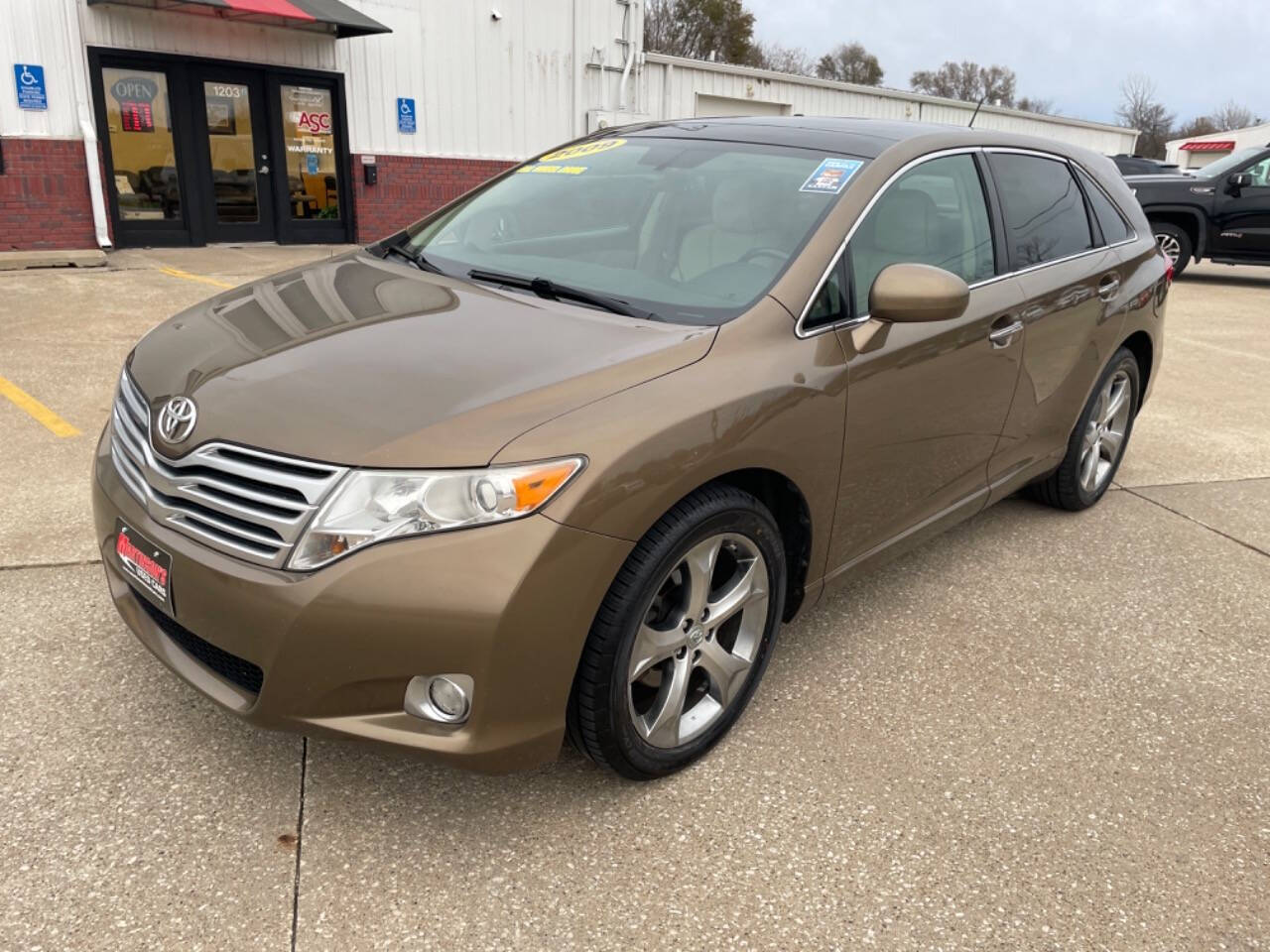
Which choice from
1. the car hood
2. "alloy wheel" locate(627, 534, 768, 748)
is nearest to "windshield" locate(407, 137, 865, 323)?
the car hood

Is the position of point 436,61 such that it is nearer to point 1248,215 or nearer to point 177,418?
point 1248,215

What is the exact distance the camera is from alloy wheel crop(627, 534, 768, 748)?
2406 mm

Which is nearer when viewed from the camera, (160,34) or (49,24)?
(49,24)

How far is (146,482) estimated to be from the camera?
2318 mm

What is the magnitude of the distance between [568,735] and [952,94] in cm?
6152

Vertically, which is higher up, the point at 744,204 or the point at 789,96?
the point at 789,96

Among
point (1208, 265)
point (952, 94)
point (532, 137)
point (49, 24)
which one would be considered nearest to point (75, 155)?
point (49, 24)

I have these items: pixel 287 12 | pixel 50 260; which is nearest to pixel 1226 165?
pixel 287 12

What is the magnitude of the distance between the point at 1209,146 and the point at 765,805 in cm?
5193

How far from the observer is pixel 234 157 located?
12648mm

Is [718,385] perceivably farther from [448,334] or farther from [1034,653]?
[1034,653]

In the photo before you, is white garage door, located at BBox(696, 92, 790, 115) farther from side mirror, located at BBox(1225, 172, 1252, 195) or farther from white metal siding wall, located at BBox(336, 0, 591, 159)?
side mirror, located at BBox(1225, 172, 1252, 195)

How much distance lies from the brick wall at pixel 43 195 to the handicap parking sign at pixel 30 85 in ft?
1.27

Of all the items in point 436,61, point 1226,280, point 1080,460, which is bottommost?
point 1226,280
